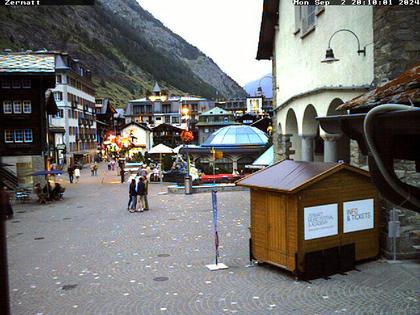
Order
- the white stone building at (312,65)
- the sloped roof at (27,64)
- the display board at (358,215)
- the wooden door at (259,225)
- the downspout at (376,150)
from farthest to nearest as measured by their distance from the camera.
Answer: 1. the sloped roof at (27,64)
2. the white stone building at (312,65)
3. the wooden door at (259,225)
4. the display board at (358,215)
5. the downspout at (376,150)

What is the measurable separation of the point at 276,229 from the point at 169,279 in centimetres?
282

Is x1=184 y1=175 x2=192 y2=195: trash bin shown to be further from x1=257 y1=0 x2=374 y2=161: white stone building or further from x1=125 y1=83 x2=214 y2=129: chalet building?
x1=125 y1=83 x2=214 y2=129: chalet building

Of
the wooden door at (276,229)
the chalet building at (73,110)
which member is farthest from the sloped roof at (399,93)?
the chalet building at (73,110)

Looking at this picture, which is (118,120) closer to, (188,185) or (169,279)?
(188,185)

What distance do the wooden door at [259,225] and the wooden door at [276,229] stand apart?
0.17 m

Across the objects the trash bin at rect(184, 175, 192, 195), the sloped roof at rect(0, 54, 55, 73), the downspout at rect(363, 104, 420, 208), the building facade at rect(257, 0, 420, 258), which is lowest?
the trash bin at rect(184, 175, 192, 195)

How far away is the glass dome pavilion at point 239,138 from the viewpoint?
51.2 meters

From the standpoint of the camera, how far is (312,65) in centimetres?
1906

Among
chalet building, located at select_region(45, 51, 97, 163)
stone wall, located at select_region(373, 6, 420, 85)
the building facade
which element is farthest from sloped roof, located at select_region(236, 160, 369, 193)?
chalet building, located at select_region(45, 51, 97, 163)

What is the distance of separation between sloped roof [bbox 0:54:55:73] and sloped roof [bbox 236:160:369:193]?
28.4 metres

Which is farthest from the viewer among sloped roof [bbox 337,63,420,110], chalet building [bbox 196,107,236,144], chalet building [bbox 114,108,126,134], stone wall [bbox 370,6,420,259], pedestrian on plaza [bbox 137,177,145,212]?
chalet building [bbox 114,108,126,134]

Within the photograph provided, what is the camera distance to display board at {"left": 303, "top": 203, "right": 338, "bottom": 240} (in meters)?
11.5

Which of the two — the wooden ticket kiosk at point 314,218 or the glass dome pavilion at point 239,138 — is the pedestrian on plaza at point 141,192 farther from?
the glass dome pavilion at point 239,138

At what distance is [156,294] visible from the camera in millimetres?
10695
